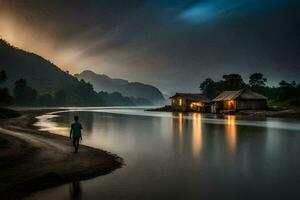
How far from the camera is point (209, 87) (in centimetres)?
15638

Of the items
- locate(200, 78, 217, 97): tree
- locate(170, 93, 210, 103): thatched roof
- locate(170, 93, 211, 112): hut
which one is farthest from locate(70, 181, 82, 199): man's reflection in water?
locate(200, 78, 217, 97): tree

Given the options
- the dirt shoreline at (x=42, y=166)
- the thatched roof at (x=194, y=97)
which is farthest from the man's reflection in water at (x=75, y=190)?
the thatched roof at (x=194, y=97)

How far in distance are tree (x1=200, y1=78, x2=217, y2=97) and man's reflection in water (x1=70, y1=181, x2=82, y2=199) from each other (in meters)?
141

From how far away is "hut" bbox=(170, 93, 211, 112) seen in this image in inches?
4026

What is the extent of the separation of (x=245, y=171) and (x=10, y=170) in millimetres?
11995

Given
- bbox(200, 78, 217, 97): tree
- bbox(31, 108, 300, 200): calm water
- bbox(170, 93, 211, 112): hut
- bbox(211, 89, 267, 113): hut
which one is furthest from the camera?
bbox(200, 78, 217, 97): tree

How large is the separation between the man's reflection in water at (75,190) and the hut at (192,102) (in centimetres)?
9067

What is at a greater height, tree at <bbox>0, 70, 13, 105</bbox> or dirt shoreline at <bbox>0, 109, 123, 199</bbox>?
tree at <bbox>0, 70, 13, 105</bbox>

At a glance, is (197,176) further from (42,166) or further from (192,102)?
(192,102)

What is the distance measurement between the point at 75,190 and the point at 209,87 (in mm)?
148196

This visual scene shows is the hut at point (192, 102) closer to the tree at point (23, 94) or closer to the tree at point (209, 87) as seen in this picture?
the tree at point (209, 87)

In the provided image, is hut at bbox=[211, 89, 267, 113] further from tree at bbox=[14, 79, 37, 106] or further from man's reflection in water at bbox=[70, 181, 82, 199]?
tree at bbox=[14, 79, 37, 106]

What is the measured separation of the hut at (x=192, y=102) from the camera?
102 m

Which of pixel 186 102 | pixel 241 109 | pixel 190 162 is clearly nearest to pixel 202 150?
pixel 190 162
